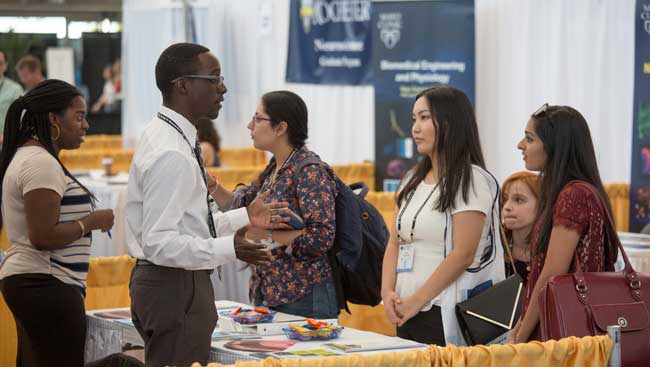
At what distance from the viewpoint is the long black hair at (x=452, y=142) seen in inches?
157

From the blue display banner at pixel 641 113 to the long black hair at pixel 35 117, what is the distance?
396cm

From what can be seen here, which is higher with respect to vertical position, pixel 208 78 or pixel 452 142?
pixel 208 78

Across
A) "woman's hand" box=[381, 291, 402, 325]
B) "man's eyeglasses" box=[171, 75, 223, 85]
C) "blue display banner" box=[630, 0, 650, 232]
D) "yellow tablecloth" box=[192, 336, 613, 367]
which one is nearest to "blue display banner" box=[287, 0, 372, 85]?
"blue display banner" box=[630, 0, 650, 232]

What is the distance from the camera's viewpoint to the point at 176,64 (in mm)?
3236

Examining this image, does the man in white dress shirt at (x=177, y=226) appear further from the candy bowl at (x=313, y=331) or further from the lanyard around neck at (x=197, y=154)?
the candy bowl at (x=313, y=331)

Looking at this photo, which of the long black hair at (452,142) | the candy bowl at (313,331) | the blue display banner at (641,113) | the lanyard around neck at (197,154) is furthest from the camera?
the blue display banner at (641,113)

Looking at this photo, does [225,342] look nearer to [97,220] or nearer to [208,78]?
[97,220]

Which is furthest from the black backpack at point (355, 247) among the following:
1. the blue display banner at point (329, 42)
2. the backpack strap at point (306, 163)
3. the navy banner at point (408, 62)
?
the blue display banner at point (329, 42)

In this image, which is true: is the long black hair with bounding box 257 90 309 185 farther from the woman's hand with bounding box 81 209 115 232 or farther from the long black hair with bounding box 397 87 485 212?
the woman's hand with bounding box 81 209 115 232

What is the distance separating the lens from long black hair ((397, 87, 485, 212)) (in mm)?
3990

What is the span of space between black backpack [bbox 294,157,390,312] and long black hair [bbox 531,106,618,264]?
95 centimetres

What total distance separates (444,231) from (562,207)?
0.62 metres

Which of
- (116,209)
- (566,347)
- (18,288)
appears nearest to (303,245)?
(18,288)

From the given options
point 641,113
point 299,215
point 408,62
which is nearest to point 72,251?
point 299,215
